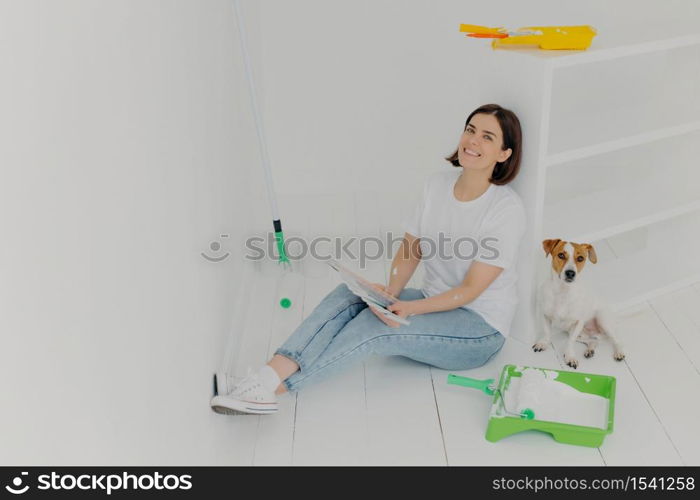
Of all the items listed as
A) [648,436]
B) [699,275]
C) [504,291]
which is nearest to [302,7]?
[504,291]

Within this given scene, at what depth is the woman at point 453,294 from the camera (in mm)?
2260

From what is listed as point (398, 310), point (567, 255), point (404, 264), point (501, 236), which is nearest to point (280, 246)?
point (404, 264)

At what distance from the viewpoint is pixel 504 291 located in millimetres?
2424

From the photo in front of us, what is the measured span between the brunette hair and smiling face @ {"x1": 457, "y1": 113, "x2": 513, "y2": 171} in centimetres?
1

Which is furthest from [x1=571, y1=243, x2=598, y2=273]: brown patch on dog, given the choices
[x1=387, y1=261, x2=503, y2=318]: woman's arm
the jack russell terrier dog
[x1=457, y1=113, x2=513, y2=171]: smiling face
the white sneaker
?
the white sneaker

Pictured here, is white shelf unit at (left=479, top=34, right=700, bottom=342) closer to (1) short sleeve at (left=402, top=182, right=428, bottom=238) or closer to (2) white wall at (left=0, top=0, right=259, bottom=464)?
(1) short sleeve at (left=402, top=182, right=428, bottom=238)

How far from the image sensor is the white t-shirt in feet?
7.59

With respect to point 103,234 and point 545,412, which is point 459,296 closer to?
point 545,412

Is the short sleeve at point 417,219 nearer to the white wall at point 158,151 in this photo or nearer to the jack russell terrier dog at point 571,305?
the jack russell terrier dog at point 571,305

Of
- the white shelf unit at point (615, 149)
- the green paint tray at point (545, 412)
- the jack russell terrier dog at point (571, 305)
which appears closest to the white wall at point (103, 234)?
the green paint tray at point (545, 412)

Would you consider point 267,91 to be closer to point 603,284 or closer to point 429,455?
point 603,284

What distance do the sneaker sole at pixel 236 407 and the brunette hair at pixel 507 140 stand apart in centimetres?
87

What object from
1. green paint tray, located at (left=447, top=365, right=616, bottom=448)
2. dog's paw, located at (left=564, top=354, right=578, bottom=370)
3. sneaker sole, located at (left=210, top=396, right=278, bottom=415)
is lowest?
dog's paw, located at (left=564, top=354, right=578, bottom=370)

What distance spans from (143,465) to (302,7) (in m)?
2.22
